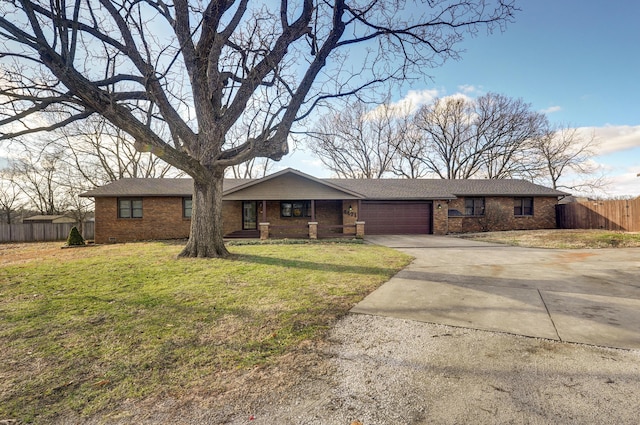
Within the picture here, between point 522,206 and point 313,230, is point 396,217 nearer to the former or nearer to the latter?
point 313,230

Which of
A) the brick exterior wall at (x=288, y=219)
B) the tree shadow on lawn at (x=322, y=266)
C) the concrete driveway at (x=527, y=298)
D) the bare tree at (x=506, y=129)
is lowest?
the concrete driveway at (x=527, y=298)

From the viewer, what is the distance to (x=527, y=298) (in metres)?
4.51

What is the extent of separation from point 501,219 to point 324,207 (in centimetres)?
1176

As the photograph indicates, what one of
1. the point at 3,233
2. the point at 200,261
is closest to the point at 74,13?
the point at 200,261

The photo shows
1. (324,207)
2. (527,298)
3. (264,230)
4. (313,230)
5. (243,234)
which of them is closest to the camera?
(527,298)

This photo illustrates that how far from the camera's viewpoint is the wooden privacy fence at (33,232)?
19672 mm

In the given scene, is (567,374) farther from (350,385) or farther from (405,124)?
(405,124)

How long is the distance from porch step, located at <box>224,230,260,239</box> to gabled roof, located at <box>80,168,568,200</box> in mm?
2251

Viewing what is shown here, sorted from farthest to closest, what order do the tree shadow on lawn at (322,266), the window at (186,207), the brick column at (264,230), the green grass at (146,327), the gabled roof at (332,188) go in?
the window at (186,207) < the gabled roof at (332,188) < the brick column at (264,230) < the tree shadow on lawn at (322,266) < the green grass at (146,327)

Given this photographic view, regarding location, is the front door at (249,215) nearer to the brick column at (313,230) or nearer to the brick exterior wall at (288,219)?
the brick exterior wall at (288,219)

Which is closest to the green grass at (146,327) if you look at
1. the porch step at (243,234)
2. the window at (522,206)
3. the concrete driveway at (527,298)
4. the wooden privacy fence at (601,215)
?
the concrete driveway at (527,298)

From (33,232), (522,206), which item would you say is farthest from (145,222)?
(522,206)

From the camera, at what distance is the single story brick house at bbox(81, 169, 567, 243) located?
50.6ft

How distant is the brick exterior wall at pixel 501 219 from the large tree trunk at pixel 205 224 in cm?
1470
